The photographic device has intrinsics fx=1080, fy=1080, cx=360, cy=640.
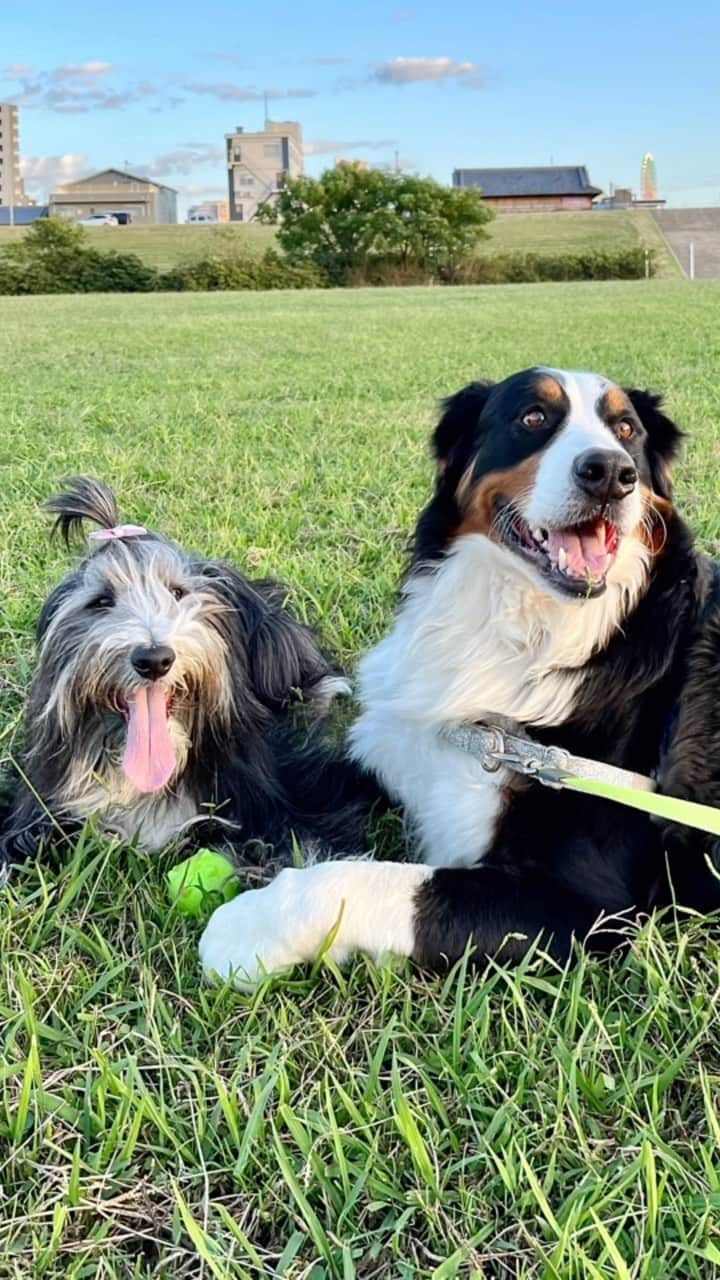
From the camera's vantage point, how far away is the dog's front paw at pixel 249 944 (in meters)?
2.20

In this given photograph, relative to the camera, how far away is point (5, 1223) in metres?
1.65

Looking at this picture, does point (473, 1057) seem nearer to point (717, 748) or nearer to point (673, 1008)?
point (673, 1008)

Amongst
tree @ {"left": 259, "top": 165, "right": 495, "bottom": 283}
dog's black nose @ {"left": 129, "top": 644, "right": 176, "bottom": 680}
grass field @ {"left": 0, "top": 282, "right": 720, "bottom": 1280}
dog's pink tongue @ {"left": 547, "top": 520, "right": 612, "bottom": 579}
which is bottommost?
grass field @ {"left": 0, "top": 282, "right": 720, "bottom": 1280}

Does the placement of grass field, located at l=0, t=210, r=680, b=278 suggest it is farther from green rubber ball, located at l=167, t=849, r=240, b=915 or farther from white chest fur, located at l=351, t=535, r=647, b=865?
green rubber ball, located at l=167, t=849, r=240, b=915

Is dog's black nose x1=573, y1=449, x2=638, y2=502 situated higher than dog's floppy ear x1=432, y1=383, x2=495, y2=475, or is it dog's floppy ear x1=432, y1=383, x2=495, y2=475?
dog's floppy ear x1=432, y1=383, x2=495, y2=475

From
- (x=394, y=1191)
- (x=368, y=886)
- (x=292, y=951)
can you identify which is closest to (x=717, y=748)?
(x=368, y=886)

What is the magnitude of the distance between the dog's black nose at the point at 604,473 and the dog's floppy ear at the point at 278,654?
1.09 meters

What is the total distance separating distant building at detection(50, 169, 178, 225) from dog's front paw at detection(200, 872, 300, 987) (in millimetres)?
147290

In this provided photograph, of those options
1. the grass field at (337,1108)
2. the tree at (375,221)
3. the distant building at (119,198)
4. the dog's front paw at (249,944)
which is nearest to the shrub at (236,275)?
the tree at (375,221)

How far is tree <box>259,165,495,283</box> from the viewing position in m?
51.5

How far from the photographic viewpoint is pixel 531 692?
2789mm

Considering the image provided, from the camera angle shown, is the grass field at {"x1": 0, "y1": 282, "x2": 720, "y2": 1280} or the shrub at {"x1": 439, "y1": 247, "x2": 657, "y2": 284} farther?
the shrub at {"x1": 439, "y1": 247, "x2": 657, "y2": 284}

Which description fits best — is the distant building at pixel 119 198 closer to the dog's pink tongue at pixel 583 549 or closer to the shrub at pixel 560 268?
the shrub at pixel 560 268

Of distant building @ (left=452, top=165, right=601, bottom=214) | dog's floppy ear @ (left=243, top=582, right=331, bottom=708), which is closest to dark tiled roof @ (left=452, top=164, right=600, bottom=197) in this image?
distant building @ (left=452, top=165, right=601, bottom=214)
